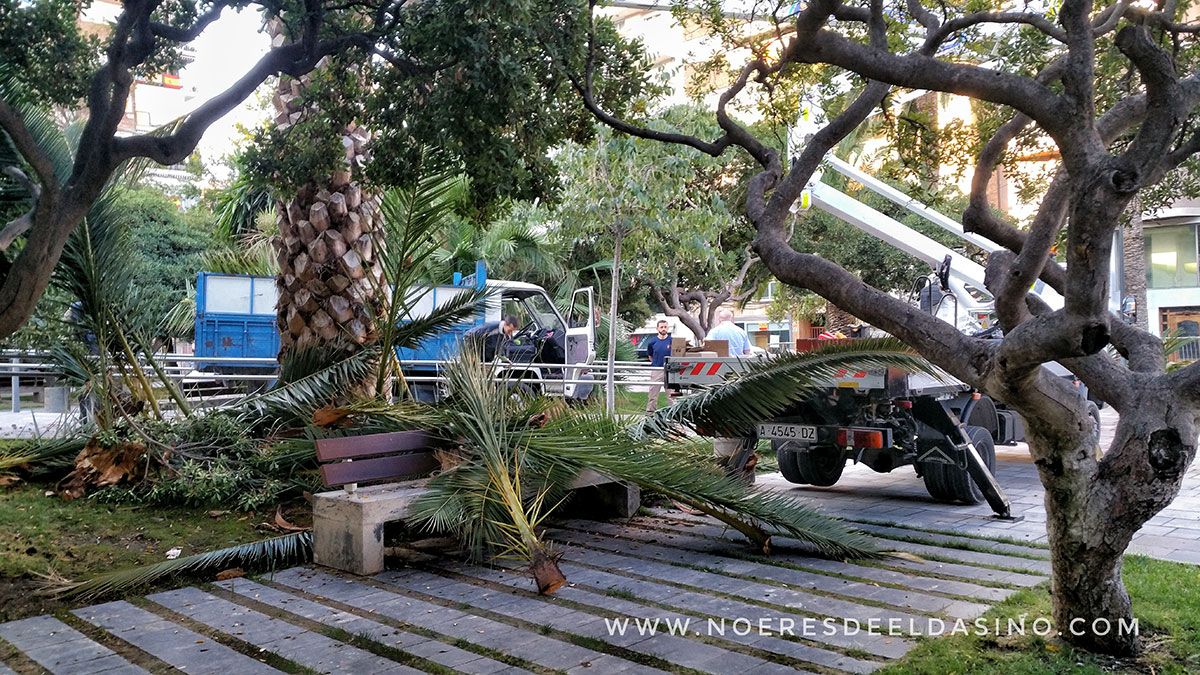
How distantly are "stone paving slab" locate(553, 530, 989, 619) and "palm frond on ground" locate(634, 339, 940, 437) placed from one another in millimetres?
961

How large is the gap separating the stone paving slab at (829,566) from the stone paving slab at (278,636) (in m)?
2.99

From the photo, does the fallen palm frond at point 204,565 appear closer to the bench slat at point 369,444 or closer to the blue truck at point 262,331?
the bench slat at point 369,444

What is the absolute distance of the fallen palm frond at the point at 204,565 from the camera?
222 inches

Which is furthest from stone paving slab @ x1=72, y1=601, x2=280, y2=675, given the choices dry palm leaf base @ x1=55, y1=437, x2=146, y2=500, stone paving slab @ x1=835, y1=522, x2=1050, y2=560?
stone paving slab @ x1=835, y1=522, x2=1050, y2=560

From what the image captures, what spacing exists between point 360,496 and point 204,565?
1.08 meters

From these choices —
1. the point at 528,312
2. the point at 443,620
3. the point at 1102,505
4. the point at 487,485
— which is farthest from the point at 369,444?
the point at 528,312

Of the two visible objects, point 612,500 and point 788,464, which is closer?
point 612,500

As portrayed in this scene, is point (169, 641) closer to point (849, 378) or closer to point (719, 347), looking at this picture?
point (849, 378)

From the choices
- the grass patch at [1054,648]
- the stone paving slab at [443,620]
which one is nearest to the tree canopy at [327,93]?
the stone paving slab at [443,620]

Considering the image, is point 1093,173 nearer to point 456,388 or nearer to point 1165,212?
point 456,388

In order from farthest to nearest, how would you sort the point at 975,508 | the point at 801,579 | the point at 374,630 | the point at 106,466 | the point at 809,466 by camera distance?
the point at 809,466
the point at 975,508
the point at 106,466
the point at 801,579
the point at 374,630

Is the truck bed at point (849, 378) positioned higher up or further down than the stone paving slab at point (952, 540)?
higher up

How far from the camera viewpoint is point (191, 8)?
6.48m

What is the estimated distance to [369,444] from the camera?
675 cm
